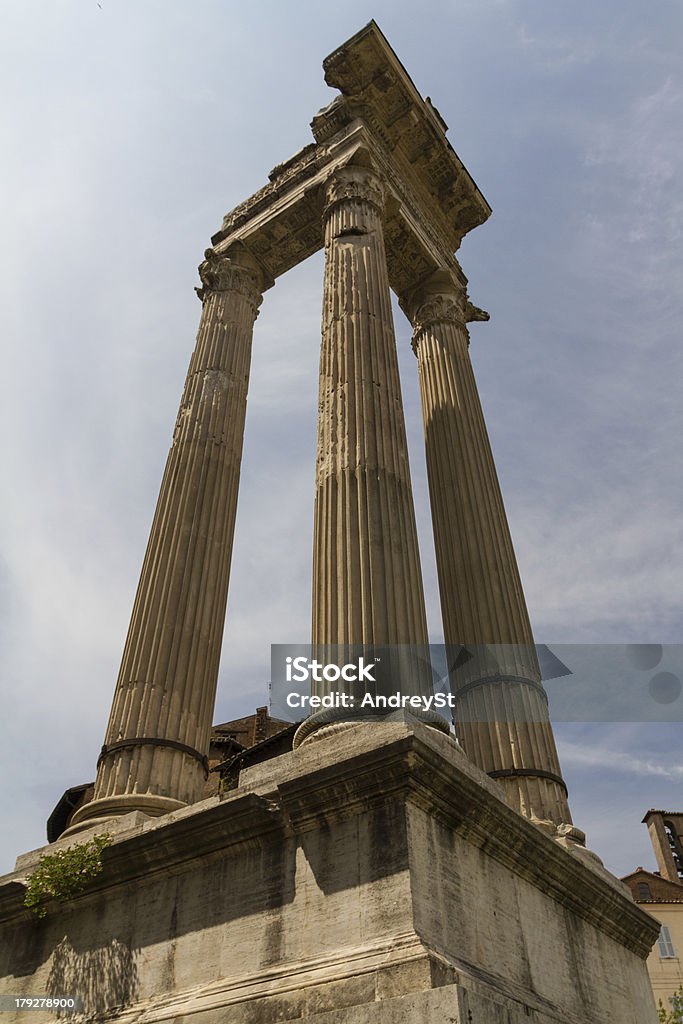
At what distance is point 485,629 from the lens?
14.7m

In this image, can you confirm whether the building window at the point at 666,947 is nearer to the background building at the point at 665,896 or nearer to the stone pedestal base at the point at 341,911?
the background building at the point at 665,896

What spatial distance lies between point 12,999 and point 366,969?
564 cm

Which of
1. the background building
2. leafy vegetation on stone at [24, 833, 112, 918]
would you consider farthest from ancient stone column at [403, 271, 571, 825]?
the background building

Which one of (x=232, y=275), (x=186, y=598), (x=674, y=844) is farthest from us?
(x=674, y=844)

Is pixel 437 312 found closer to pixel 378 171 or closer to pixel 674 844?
pixel 378 171

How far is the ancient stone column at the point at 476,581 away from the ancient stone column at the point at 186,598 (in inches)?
171

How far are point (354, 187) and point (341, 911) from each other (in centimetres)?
1506

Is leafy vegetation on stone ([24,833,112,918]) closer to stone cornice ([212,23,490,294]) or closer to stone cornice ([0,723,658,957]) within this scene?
stone cornice ([0,723,658,957])

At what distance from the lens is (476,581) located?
1559 centimetres

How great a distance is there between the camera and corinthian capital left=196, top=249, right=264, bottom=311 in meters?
20.5

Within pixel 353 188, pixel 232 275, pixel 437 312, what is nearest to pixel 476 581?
pixel 437 312

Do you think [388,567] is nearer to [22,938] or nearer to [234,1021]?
[234,1021]

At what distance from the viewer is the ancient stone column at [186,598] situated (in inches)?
483

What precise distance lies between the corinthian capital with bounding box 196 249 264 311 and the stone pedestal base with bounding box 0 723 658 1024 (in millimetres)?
13931
